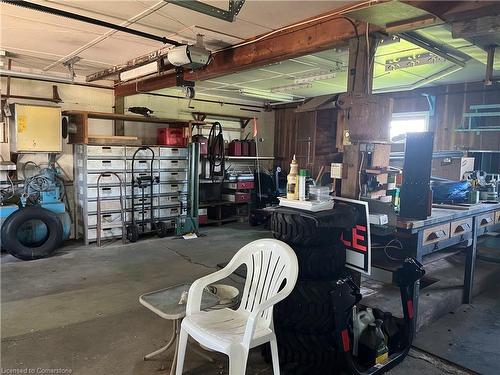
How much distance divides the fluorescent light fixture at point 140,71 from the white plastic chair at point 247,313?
2.71m

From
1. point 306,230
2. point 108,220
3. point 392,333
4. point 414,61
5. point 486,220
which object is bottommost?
point 392,333

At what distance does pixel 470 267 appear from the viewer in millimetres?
3348

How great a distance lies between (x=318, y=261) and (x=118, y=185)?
4332 mm

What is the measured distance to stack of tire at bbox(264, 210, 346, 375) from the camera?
83.7 inches

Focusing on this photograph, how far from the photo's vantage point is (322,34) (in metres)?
3.03

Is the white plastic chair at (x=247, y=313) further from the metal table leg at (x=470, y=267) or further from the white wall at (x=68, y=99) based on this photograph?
the white wall at (x=68, y=99)

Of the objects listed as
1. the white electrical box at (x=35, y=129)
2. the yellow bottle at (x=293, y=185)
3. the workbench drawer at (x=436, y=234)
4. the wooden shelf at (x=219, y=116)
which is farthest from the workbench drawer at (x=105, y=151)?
the workbench drawer at (x=436, y=234)

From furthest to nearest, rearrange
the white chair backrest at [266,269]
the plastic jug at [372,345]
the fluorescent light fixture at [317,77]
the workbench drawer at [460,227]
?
the fluorescent light fixture at [317,77]
the workbench drawer at [460,227]
the plastic jug at [372,345]
the white chair backrest at [266,269]

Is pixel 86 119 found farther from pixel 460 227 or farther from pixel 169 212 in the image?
pixel 460 227

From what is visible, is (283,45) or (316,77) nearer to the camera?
(283,45)

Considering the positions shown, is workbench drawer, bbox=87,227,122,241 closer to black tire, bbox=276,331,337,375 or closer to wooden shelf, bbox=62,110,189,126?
wooden shelf, bbox=62,110,189,126

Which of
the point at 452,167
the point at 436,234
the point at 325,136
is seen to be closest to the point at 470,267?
the point at 436,234

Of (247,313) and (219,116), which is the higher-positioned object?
(219,116)

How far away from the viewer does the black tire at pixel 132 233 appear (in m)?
5.66
